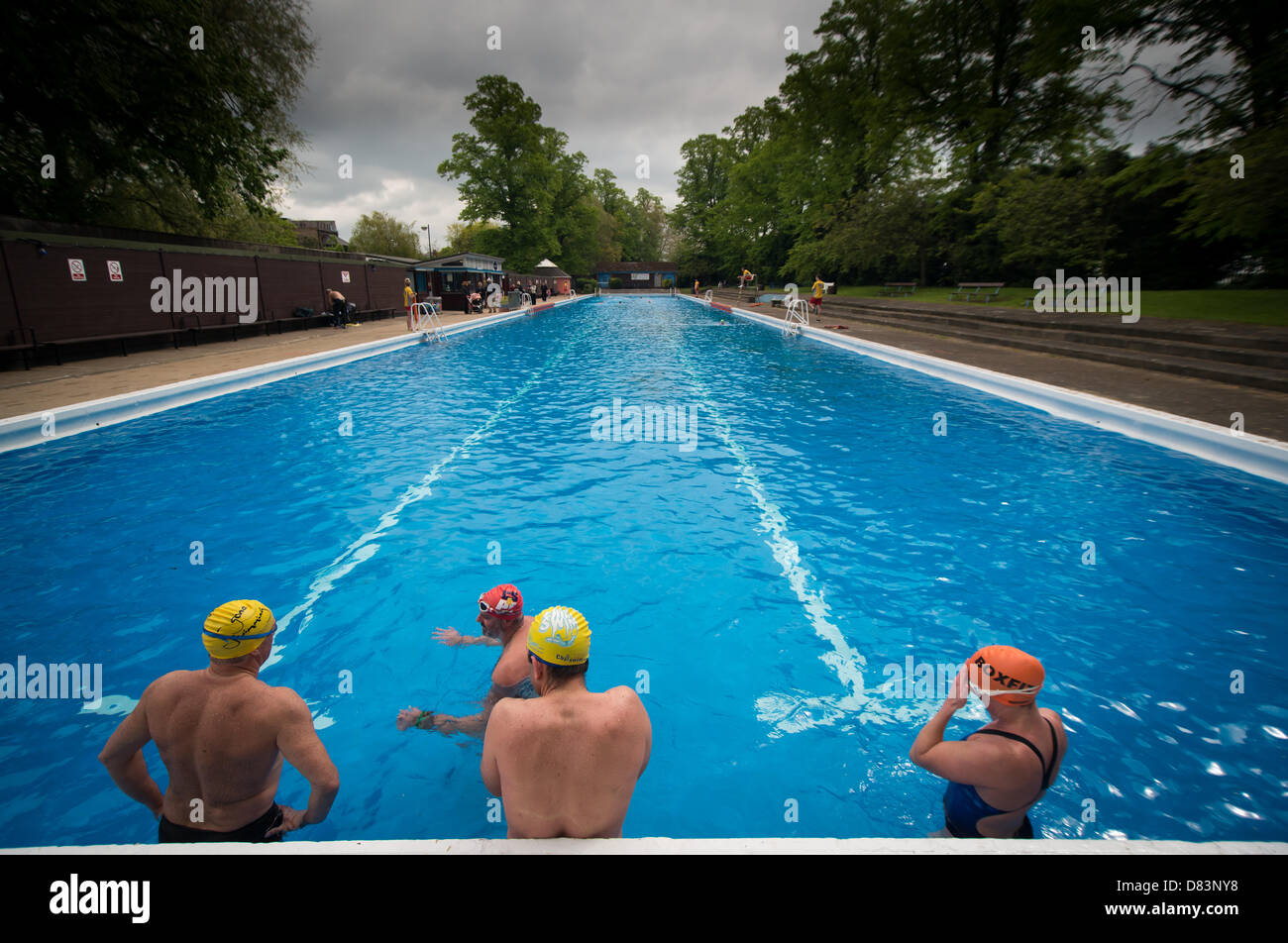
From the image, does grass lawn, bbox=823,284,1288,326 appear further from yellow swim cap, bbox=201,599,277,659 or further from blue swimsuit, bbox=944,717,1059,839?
yellow swim cap, bbox=201,599,277,659

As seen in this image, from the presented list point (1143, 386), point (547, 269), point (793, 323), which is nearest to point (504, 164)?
point (547, 269)

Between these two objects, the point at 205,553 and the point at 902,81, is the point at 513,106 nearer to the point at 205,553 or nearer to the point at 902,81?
the point at 902,81

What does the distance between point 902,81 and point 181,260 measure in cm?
3755

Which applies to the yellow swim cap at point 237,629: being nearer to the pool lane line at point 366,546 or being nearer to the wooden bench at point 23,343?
the pool lane line at point 366,546

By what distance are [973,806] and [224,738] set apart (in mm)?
3265

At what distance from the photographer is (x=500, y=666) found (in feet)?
11.2

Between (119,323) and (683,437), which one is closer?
(683,437)

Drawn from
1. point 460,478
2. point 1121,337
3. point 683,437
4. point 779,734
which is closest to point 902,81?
point 1121,337

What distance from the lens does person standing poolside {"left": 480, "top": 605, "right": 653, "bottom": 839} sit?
6.98 ft

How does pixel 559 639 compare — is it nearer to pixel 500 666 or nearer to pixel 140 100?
pixel 500 666

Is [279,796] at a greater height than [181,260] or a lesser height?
lesser

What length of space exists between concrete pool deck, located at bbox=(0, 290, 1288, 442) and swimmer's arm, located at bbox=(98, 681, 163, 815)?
10189 millimetres
